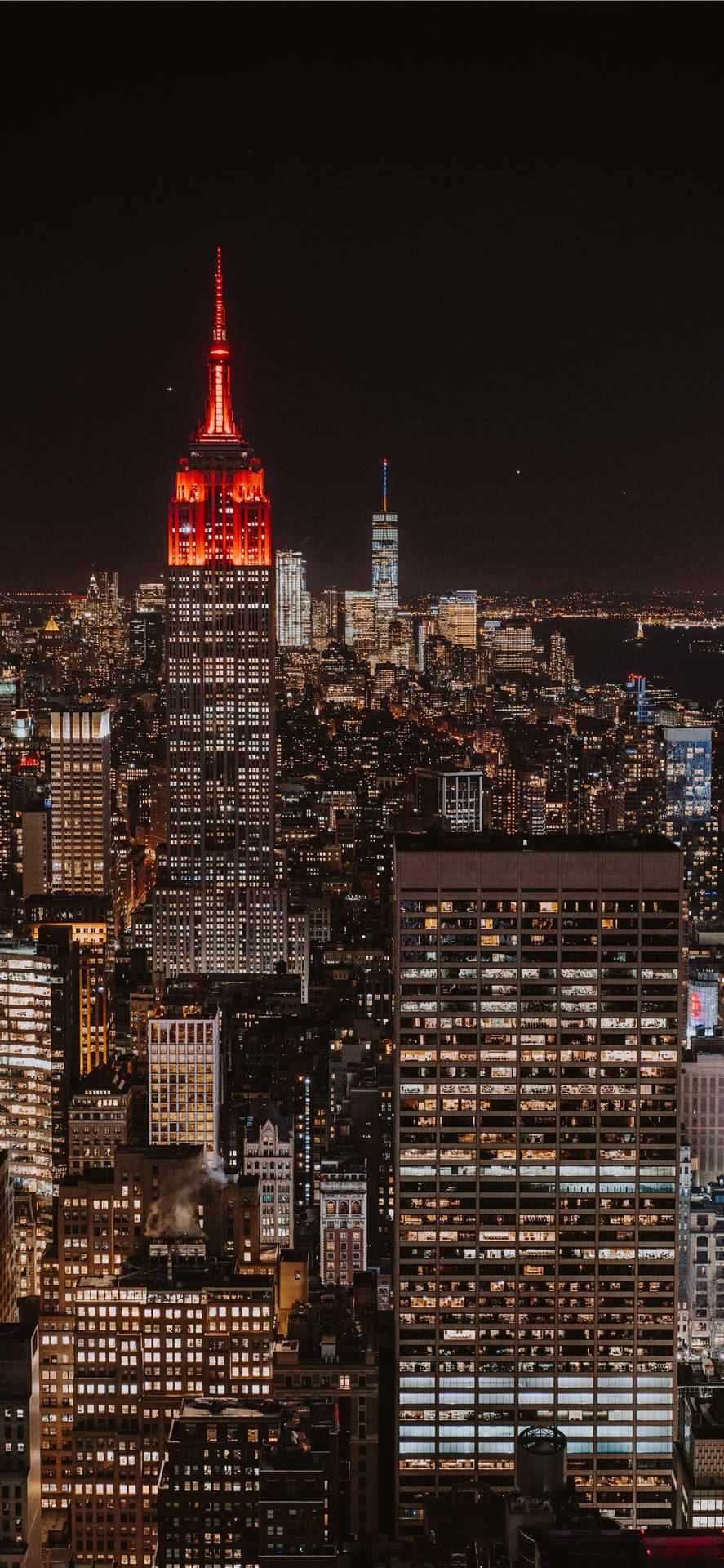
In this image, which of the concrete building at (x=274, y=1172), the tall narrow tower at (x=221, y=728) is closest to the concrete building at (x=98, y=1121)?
the concrete building at (x=274, y=1172)

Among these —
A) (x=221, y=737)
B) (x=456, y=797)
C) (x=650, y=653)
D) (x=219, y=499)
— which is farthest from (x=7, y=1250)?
(x=221, y=737)

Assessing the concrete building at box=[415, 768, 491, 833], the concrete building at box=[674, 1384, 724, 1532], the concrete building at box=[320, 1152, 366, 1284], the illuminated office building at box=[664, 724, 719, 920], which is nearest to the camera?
the concrete building at box=[674, 1384, 724, 1532]

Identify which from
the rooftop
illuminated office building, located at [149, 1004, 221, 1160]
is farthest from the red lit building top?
the rooftop

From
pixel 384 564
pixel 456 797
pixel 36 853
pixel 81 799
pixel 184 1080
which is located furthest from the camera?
pixel 81 799

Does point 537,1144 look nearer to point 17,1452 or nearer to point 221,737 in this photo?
point 17,1452

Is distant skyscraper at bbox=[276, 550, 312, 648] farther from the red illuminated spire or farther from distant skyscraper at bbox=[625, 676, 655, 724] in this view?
distant skyscraper at bbox=[625, 676, 655, 724]

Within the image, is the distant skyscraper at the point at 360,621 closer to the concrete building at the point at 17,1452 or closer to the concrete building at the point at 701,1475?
the concrete building at the point at 701,1475
